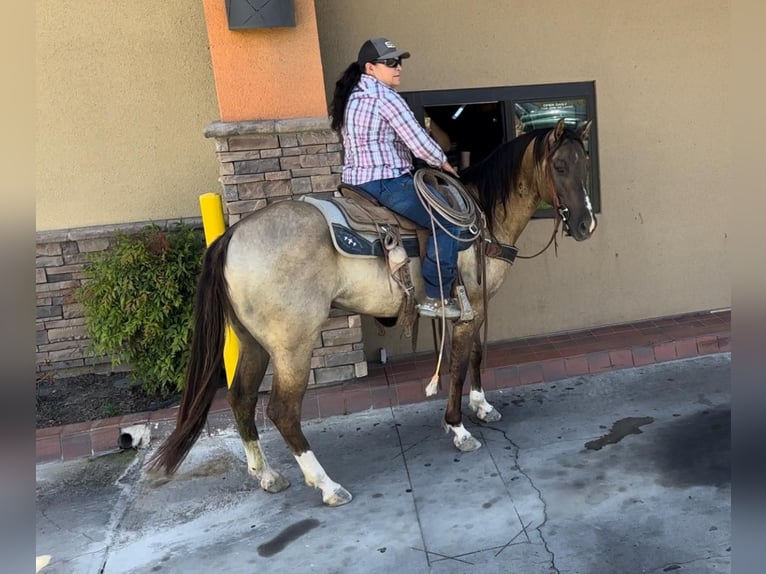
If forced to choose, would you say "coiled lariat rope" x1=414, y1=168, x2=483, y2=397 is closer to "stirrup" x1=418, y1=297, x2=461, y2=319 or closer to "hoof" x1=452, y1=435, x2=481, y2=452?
"stirrup" x1=418, y1=297, x2=461, y2=319

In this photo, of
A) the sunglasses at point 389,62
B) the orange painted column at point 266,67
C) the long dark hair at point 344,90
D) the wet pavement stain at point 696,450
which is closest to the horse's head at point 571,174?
the sunglasses at point 389,62

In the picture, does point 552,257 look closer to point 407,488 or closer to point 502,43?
point 502,43

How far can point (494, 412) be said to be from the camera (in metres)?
4.14

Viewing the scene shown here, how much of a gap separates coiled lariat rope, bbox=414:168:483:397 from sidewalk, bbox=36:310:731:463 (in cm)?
103

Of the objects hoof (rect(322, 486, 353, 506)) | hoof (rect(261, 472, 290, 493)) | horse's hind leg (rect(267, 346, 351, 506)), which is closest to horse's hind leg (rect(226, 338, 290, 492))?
hoof (rect(261, 472, 290, 493))

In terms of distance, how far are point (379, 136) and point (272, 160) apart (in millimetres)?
1097

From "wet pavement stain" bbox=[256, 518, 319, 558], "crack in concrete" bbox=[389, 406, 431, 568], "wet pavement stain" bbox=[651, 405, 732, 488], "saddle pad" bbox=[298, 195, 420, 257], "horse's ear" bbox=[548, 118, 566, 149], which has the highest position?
"horse's ear" bbox=[548, 118, 566, 149]

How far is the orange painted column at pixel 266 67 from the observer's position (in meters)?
3.99

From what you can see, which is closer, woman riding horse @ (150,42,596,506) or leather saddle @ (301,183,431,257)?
woman riding horse @ (150,42,596,506)

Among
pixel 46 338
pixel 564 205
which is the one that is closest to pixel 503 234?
pixel 564 205

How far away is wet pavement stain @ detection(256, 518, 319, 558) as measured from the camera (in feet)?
9.46

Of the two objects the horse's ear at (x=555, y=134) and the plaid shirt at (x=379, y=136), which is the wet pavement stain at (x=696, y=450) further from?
the plaid shirt at (x=379, y=136)

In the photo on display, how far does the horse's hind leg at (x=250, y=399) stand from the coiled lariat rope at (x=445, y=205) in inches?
41.8

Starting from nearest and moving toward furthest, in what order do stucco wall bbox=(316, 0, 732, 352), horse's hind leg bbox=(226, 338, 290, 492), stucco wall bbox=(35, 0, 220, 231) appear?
horse's hind leg bbox=(226, 338, 290, 492), stucco wall bbox=(35, 0, 220, 231), stucco wall bbox=(316, 0, 732, 352)
